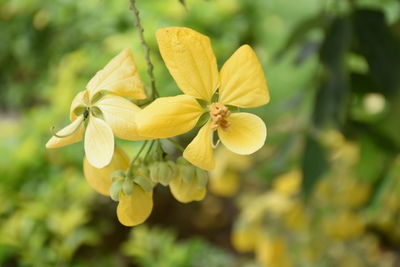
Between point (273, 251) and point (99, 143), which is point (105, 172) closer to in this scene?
point (99, 143)

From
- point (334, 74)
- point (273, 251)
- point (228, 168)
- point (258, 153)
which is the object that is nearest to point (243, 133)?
point (334, 74)

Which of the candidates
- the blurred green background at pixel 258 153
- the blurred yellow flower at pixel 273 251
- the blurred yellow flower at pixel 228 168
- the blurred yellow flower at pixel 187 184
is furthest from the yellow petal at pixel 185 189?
the blurred yellow flower at pixel 228 168

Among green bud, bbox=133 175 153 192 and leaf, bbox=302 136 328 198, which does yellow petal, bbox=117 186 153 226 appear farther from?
leaf, bbox=302 136 328 198

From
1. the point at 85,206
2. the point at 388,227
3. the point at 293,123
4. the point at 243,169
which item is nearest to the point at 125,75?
the point at 293,123

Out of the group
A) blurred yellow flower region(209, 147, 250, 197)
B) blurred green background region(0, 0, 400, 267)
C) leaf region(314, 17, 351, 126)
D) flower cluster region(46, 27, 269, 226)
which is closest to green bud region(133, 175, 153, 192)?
flower cluster region(46, 27, 269, 226)

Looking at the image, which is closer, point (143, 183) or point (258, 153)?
point (143, 183)

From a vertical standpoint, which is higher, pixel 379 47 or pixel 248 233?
pixel 379 47
